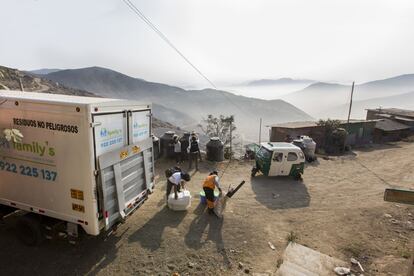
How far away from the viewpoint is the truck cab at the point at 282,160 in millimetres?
11938

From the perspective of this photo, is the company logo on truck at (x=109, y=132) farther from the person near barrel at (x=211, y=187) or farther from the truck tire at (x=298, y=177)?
the truck tire at (x=298, y=177)

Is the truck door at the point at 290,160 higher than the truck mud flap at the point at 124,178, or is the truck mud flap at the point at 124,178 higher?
the truck mud flap at the point at 124,178

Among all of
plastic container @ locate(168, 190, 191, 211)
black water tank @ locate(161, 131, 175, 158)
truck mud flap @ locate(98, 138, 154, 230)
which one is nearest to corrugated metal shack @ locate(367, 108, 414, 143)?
black water tank @ locate(161, 131, 175, 158)

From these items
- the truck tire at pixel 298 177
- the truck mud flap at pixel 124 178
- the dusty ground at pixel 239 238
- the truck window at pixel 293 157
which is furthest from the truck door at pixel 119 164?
the truck tire at pixel 298 177

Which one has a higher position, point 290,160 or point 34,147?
point 34,147

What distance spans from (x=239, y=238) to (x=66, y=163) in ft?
16.6

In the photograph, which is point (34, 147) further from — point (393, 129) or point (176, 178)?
point (393, 129)

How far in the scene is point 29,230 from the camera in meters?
5.90

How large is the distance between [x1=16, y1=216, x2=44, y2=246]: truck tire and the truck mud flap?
169 cm

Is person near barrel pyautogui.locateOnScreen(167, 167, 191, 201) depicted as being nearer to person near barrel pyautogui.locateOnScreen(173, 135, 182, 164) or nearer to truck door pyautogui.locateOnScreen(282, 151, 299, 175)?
person near barrel pyautogui.locateOnScreen(173, 135, 182, 164)

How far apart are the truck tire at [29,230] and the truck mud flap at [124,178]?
5.54ft

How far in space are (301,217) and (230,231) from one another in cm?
299

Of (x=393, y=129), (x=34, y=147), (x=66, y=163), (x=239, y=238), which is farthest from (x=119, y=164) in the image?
(x=393, y=129)

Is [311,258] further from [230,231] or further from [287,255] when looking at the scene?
[230,231]
